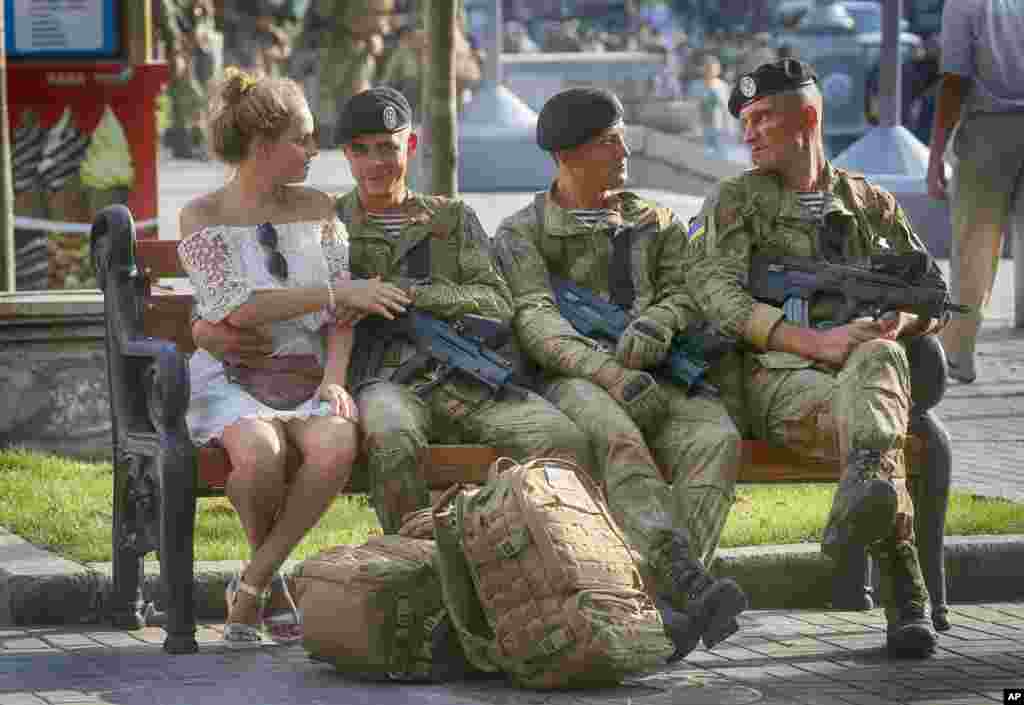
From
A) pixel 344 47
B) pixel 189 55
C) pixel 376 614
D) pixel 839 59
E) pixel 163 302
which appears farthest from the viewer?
pixel 344 47

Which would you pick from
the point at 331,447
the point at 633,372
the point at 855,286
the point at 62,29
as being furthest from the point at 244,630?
the point at 62,29

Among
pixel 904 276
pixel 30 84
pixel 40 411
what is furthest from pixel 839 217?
pixel 30 84

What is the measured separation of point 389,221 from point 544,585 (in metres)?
1.43

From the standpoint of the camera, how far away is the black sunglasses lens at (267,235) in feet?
21.6

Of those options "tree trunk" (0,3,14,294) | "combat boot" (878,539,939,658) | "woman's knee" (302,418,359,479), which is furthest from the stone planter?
"combat boot" (878,539,939,658)

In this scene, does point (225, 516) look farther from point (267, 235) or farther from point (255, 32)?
point (255, 32)

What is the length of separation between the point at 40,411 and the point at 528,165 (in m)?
13.3

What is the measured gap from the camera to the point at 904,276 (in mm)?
6457

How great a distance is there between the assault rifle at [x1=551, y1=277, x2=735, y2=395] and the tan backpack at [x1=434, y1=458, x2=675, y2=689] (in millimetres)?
756

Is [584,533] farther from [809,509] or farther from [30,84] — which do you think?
[30,84]

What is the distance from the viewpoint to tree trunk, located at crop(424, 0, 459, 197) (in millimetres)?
8938

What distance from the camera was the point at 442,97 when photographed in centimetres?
905

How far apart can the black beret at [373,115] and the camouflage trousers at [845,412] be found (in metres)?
1.15

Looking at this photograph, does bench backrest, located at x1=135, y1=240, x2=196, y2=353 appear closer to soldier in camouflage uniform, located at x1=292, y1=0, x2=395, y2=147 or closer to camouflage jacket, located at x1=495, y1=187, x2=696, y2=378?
camouflage jacket, located at x1=495, y1=187, x2=696, y2=378
